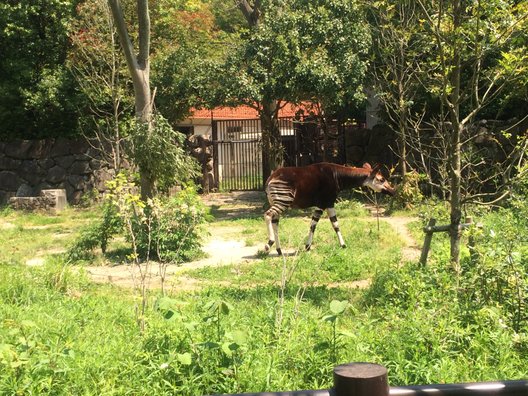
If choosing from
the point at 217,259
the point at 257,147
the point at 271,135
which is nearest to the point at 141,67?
the point at 217,259

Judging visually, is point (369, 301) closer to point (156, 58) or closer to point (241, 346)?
point (241, 346)

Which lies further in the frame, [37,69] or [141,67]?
[37,69]

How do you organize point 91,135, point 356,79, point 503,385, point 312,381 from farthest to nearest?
point 91,135
point 356,79
point 312,381
point 503,385

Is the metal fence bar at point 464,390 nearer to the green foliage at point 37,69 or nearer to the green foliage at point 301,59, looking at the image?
the green foliage at point 301,59

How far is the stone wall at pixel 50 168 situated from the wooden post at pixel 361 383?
17278mm

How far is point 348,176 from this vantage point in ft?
36.0

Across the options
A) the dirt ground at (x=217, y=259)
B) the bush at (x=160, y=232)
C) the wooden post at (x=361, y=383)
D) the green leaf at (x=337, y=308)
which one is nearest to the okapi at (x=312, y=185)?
the dirt ground at (x=217, y=259)

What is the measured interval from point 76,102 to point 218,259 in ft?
33.3

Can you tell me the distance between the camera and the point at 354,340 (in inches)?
155

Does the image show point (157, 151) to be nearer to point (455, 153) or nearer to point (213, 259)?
point (213, 259)

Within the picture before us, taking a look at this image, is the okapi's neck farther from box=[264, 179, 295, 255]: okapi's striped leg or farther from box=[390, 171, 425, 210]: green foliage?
box=[390, 171, 425, 210]: green foliage

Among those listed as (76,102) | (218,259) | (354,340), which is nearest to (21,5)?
(76,102)

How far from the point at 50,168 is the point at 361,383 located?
18.8m

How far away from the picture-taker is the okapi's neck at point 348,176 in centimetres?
1094
